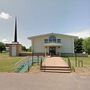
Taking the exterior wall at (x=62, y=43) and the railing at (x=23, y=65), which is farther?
the exterior wall at (x=62, y=43)

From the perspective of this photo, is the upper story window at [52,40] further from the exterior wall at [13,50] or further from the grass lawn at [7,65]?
the grass lawn at [7,65]

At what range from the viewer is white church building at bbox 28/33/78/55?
38.1 metres

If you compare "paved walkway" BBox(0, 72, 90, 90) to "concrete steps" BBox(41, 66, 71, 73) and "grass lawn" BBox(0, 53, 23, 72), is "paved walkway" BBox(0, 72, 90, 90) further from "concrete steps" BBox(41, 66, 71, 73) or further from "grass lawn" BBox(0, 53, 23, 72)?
"grass lawn" BBox(0, 53, 23, 72)

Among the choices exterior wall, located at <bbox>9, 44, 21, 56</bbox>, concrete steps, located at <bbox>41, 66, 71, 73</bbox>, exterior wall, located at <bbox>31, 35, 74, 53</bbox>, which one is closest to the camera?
concrete steps, located at <bbox>41, 66, 71, 73</bbox>

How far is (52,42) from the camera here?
38.5 meters

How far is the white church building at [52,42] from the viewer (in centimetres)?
3809

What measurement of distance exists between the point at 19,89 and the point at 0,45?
284 ft

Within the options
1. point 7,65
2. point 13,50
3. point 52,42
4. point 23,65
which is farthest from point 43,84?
point 52,42

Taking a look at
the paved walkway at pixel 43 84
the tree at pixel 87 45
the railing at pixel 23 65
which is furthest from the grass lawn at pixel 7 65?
the tree at pixel 87 45

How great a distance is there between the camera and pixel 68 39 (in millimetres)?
38438

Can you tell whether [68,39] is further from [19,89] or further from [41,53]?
[19,89]

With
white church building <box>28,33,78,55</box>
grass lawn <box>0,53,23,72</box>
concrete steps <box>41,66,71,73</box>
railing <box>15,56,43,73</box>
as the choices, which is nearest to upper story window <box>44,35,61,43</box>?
white church building <box>28,33,78,55</box>

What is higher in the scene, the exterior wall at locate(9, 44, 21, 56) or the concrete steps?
the exterior wall at locate(9, 44, 21, 56)

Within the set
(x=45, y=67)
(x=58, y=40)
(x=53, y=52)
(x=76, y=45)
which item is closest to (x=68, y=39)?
(x=58, y=40)
